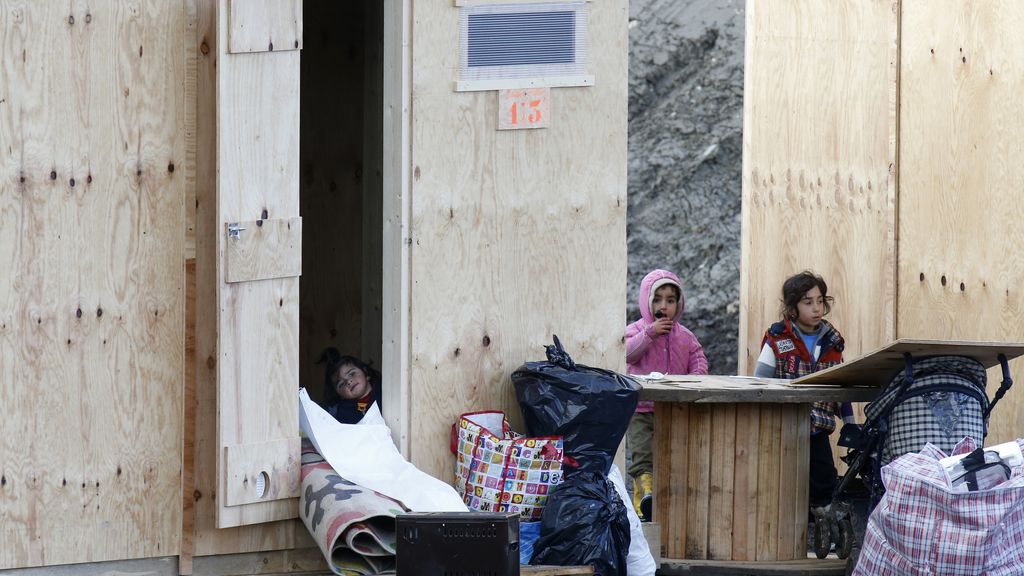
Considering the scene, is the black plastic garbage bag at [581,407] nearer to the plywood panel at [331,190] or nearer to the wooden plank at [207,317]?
the wooden plank at [207,317]

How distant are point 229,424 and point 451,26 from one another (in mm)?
1974

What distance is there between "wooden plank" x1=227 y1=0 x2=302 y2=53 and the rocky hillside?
21.9 feet

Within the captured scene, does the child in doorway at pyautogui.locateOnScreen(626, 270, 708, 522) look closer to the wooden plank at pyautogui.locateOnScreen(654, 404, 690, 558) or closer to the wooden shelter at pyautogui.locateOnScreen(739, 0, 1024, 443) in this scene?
the wooden shelter at pyautogui.locateOnScreen(739, 0, 1024, 443)

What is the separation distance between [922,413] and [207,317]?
125 inches

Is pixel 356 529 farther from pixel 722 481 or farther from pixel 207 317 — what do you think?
pixel 722 481

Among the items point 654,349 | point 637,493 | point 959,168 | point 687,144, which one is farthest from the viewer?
point 687,144

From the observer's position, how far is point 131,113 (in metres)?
6.04

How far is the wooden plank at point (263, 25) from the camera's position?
5.94 m

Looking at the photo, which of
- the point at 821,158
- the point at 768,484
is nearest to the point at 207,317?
the point at 768,484

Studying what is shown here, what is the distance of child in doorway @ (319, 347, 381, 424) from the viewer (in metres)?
7.04

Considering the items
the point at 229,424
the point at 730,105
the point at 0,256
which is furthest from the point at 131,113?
the point at 730,105

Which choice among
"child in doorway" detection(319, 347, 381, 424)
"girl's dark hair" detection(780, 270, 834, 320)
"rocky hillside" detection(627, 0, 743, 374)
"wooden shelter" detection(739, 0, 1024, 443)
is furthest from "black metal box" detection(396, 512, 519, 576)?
"rocky hillside" detection(627, 0, 743, 374)

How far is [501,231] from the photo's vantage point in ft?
21.4

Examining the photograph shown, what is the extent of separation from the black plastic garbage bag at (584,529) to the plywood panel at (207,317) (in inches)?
49.3
